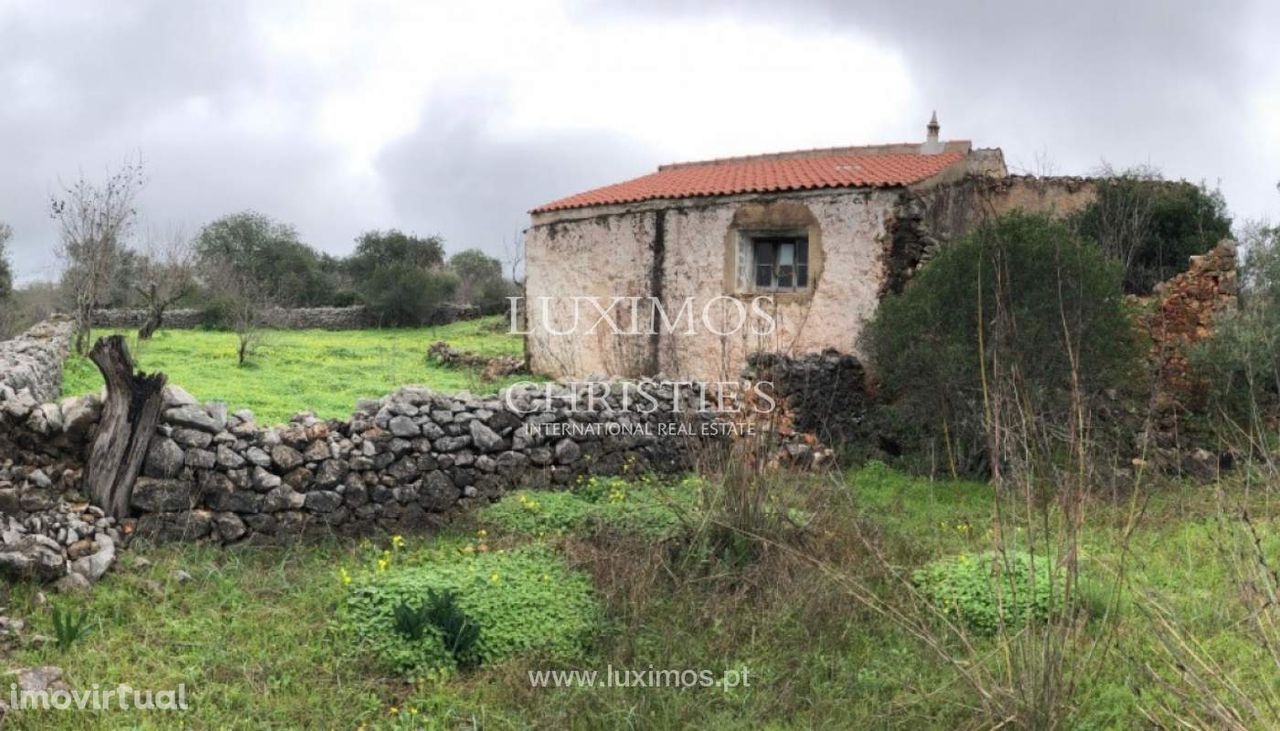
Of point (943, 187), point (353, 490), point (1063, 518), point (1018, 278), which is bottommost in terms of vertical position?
point (353, 490)

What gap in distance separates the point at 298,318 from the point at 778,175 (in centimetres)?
1915

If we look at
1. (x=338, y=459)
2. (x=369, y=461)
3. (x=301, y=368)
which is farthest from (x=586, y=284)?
(x=338, y=459)

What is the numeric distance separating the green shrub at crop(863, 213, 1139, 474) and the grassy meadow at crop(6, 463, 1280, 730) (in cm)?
207

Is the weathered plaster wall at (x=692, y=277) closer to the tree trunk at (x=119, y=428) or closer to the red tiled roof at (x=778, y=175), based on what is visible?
the red tiled roof at (x=778, y=175)

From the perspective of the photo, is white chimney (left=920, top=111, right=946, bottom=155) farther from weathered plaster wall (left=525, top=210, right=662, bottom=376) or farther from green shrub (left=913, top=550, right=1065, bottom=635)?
green shrub (left=913, top=550, right=1065, bottom=635)

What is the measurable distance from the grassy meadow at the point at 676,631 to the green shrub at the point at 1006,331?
207 centimetres

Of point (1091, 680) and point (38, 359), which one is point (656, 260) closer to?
point (38, 359)

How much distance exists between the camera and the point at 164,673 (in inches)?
187

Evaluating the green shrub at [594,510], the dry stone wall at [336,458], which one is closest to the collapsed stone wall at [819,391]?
the dry stone wall at [336,458]

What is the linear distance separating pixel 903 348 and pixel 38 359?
10405 mm

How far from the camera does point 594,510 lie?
7.17 metres

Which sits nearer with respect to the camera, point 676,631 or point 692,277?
point 676,631

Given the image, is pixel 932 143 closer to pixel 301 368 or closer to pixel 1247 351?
pixel 1247 351

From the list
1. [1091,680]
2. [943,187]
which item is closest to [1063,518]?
[1091,680]
